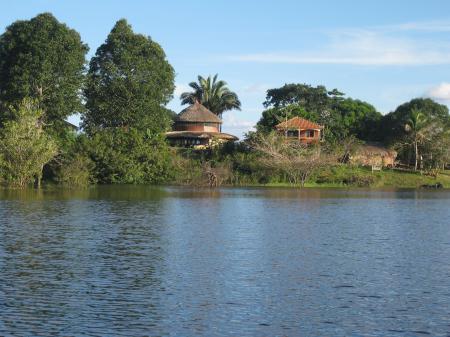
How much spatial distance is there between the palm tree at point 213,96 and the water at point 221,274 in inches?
3119

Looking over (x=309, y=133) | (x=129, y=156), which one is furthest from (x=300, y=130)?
(x=129, y=156)

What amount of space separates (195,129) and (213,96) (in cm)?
1707

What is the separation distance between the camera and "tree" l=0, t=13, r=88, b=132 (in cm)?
7881

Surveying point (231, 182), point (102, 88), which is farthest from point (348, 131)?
point (102, 88)

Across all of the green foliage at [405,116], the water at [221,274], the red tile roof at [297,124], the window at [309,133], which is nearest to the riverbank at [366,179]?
the green foliage at [405,116]

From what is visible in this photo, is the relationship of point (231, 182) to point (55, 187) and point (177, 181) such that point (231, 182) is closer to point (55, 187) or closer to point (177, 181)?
point (177, 181)

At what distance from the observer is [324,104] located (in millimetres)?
123062

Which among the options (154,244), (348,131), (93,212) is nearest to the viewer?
(154,244)

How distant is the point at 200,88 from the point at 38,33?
165 feet

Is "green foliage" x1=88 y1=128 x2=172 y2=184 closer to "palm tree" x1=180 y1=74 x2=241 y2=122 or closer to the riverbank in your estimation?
the riverbank

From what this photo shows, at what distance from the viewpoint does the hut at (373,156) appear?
96625 mm

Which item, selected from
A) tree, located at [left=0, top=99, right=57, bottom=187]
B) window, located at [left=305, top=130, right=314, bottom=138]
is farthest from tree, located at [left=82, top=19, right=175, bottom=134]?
window, located at [left=305, top=130, right=314, bottom=138]

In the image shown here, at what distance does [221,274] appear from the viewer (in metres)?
24.6

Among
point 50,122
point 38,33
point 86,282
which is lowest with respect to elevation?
point 86,282
